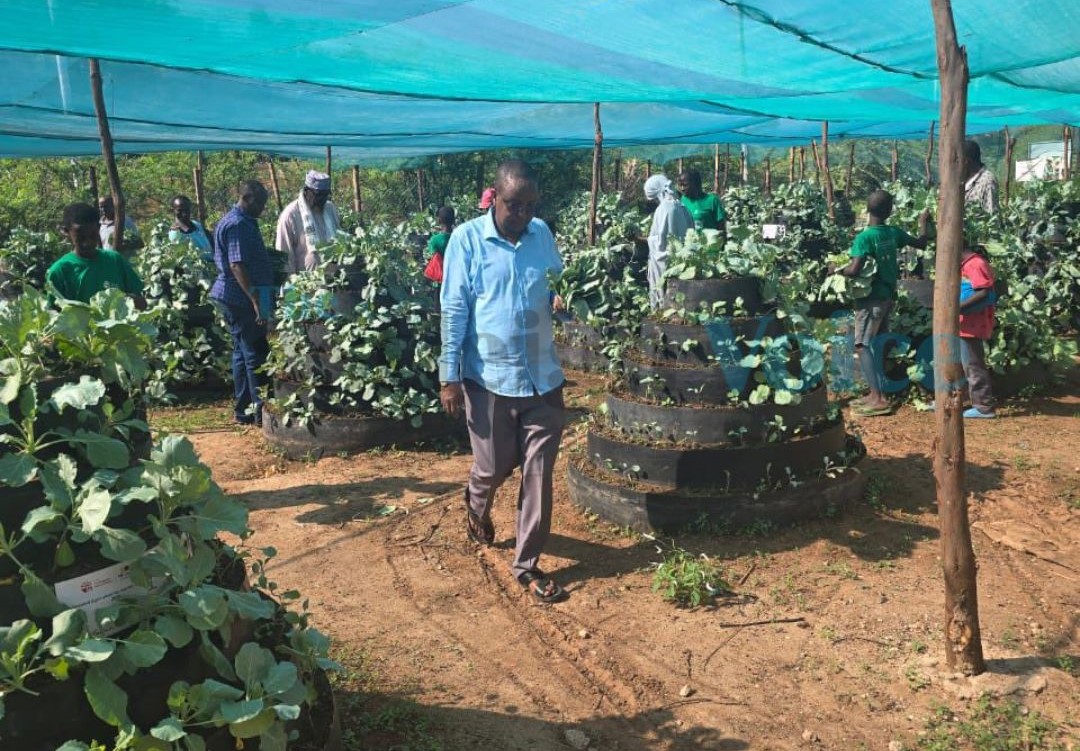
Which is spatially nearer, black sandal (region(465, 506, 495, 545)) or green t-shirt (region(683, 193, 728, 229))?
black sandal (region(465, 506, 495, 545))

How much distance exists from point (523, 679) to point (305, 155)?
1432cm

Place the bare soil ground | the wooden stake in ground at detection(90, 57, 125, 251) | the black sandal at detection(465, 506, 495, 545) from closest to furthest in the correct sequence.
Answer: the bare soil ground < the black sandal at detection(465, 506, 495, 545) < the wooden stake in ground at detection(90, 57, 125, 251)

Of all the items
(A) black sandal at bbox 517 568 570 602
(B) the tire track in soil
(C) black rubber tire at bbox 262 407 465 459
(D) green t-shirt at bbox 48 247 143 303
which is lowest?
(B) the tire track in soil

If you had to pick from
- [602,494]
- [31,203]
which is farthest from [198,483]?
[31,203]

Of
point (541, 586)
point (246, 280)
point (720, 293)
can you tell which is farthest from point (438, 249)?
point (541, 586)

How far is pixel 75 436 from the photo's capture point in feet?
7.54

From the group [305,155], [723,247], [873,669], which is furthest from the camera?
[305,155]

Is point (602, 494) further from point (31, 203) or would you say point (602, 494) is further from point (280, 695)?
point (31, 203)

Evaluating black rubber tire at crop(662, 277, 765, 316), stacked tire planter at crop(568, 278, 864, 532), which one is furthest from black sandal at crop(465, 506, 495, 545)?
black rubber tire at crop(662, 277, 765, 316)

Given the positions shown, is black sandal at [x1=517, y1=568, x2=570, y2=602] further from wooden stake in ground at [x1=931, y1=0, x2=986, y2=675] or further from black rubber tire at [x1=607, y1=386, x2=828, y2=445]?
wooden stake in ground at [x1=931, y1=0, x2=986, y2=675]

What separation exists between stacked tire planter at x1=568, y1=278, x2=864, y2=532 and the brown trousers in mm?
875

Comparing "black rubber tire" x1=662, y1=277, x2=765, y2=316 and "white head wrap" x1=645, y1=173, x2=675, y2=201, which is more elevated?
"white head wrap" x1=645, y1=173, x2=675, y2=201

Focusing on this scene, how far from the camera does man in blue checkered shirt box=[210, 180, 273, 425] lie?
282 inches

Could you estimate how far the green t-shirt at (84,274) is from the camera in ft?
17.5
